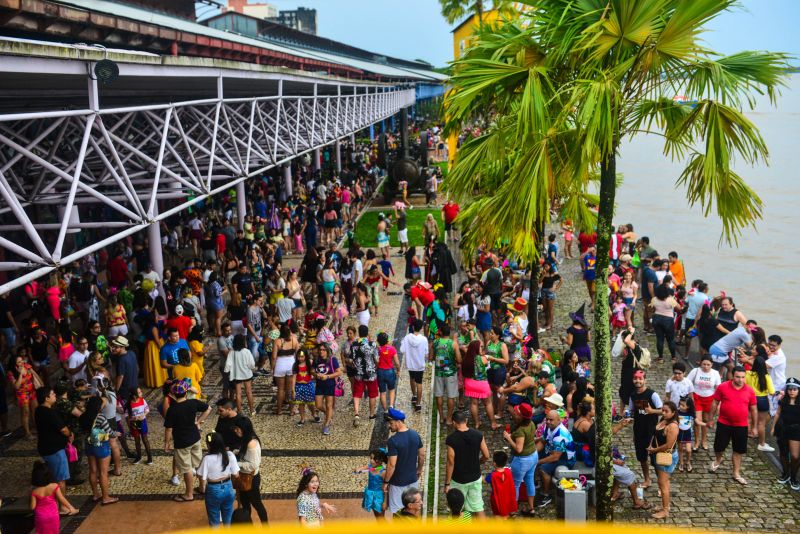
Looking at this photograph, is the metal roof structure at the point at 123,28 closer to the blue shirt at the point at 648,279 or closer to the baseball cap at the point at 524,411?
the baseball cap at the point at 524,411

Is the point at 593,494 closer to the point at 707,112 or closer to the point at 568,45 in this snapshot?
the point at 707,112

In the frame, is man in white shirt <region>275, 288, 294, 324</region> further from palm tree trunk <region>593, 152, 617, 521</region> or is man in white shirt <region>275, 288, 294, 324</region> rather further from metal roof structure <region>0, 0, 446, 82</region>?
palm tree trunk <region>593, 152, 617, 521</region>

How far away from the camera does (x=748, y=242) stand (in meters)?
32.7

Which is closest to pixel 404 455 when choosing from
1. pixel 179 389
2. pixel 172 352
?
pixel 179 389

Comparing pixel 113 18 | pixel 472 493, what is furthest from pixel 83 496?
pixel 113 18

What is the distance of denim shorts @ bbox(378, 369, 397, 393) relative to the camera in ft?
35.1

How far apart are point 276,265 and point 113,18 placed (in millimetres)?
7289

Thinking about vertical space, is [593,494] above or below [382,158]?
below

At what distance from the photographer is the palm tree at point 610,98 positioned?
Result: 21.5 ft

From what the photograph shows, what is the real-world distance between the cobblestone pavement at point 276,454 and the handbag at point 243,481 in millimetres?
1125

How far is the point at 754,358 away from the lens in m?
10.3

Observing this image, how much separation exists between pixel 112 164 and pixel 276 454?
10.8 m

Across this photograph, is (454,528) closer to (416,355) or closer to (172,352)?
(172,352)

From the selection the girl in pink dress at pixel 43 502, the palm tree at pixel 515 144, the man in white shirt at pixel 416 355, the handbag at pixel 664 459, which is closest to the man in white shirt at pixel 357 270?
the man in white shirt at pixel 416 355
